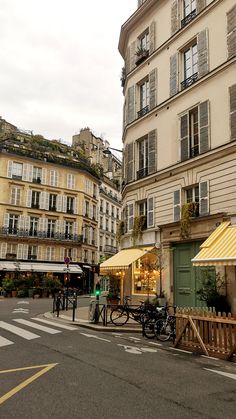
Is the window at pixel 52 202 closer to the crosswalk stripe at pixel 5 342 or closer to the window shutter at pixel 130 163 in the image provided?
the window shutter at pixel 130 163

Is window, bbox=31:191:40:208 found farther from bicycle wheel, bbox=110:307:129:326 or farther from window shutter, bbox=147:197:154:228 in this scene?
bicycle wheel, bbox=110:307:129:326

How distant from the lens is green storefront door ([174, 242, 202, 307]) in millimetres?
14188

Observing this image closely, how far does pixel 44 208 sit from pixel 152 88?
26906mm

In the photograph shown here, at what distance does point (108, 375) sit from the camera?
612 cm

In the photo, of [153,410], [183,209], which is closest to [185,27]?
[183,209]

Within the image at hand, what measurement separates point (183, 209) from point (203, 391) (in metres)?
9.38

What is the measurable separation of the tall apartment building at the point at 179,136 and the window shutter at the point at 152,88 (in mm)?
46

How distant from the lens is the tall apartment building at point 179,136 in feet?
44.5

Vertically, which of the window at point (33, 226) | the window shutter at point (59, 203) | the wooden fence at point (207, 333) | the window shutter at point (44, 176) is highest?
the window shutter at point (44, 176)

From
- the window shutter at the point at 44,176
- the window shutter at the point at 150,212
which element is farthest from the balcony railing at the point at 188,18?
the window shutter at the point at 44,176

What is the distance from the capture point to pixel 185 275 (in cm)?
1466

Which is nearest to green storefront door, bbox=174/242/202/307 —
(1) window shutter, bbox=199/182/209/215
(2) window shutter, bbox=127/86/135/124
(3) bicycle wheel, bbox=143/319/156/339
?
(1) window shutter, bbox=199/182/209/215

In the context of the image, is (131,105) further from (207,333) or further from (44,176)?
(44,176)

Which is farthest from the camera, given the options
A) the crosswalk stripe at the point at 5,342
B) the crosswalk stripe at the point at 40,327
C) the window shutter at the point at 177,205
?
the window shutter at the point at 177,205
